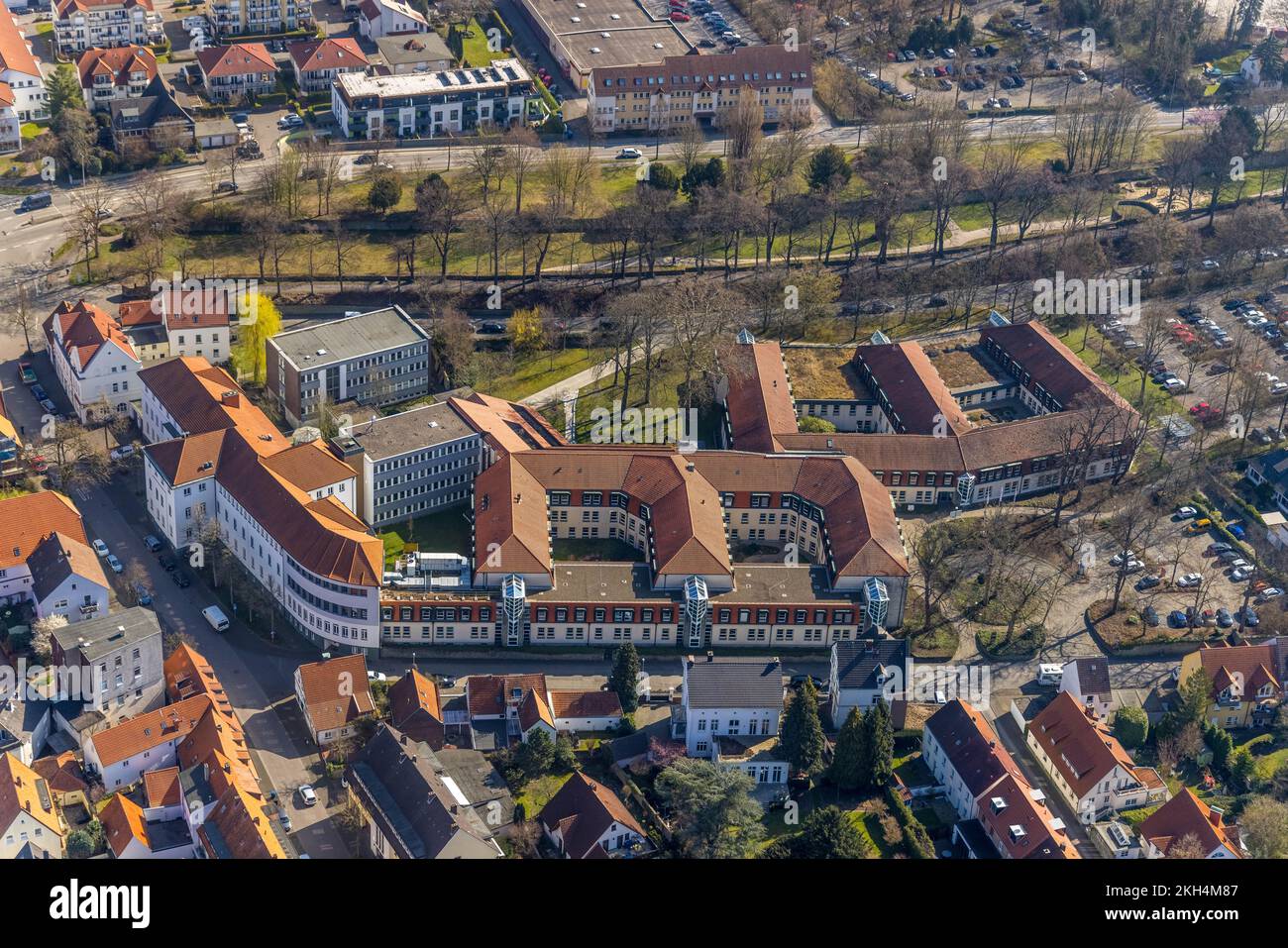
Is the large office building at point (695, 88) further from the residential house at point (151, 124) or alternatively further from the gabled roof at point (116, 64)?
the gabled roof at point (116, 64)

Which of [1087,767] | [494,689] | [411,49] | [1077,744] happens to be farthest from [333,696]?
[411,49]

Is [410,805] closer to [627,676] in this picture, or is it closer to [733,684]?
[627,676]

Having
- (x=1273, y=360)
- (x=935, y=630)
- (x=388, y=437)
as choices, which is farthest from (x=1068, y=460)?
(x=388, y=437)

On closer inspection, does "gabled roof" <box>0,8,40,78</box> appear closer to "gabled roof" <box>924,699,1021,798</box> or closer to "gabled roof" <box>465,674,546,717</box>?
"gabled roof" <box>465,674,546,717</box>

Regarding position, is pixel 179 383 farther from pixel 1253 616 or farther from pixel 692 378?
pixel 1253 616

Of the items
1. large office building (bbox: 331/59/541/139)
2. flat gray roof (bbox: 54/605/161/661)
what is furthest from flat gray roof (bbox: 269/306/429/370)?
large office building (bbox: 331/59/541/139)
